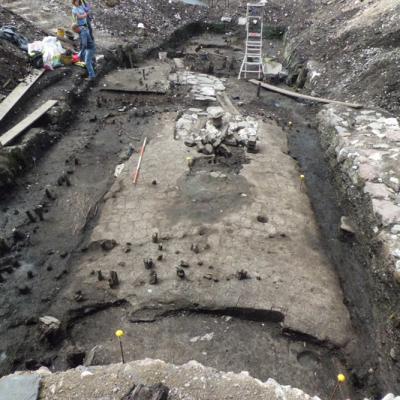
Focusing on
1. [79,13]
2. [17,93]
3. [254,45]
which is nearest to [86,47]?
[79,13]

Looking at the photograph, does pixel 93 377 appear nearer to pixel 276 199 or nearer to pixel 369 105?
pixel 276 199

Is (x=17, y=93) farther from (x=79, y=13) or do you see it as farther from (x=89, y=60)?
(x=79, y=13)

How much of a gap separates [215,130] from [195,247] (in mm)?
3929

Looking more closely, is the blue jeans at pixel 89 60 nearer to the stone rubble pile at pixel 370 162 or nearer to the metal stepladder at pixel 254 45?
the metal stepladder at pixel 254 45

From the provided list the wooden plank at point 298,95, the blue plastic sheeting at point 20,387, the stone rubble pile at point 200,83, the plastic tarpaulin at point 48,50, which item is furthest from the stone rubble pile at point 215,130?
the blue plastic sheeting at point 20,387

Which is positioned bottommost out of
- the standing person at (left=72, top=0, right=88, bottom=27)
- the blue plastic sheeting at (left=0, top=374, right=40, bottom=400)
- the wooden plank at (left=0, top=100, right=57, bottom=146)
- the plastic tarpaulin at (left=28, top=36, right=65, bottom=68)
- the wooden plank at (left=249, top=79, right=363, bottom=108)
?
the wooden plank at (left=0, top=100, right=57, bottom=146)

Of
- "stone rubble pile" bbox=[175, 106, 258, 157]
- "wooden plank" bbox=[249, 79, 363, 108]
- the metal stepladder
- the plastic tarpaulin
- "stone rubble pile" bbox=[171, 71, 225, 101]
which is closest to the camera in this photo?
"stone rubble pile" bbox=[175, 106, 258, 157]

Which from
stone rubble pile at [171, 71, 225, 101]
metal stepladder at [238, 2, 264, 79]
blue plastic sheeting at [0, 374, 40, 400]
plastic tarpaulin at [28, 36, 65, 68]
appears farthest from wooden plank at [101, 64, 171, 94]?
blue plastic sheeting at [0, 374, 40, 400]

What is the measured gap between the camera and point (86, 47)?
10.0m

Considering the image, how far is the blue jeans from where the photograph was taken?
33.5 ft

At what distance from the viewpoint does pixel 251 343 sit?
4.49 meters

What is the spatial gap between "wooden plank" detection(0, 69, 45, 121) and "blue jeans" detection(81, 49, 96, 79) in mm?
1294

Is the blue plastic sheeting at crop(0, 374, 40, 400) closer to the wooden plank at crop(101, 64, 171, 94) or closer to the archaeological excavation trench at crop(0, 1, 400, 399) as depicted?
the archaeological excavation trench at crop(0, 1, 400, 399)

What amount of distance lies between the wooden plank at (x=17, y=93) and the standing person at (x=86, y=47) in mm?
1325
